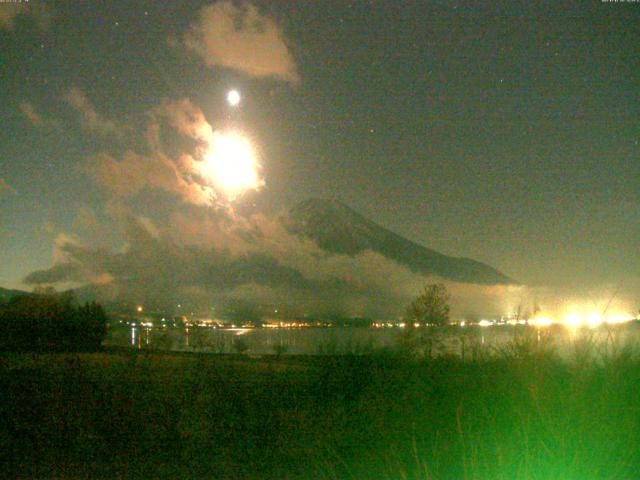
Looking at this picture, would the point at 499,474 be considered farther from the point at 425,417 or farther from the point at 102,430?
the point at 102,430

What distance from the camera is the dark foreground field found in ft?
28.9

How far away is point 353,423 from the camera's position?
1201cm

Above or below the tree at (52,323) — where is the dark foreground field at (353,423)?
below

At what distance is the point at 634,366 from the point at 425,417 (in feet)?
12.5

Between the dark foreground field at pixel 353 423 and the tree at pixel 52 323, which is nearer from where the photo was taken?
the dark foreground field at pixel 353 423

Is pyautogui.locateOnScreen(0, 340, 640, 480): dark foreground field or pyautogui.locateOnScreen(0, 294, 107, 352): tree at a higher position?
pyautogui.locateOnScreen(0, 294, 107, 352): tree

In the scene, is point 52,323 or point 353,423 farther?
point 52,323

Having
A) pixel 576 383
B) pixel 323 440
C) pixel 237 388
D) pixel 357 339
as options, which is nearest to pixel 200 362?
pixel 237 388

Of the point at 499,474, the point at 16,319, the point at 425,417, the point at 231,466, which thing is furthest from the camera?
the point at 16,319

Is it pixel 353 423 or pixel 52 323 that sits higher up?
pixel 52 323

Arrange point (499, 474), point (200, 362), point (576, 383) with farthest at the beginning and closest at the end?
point (200, 362) → point (576, 383) → point (499, 474)

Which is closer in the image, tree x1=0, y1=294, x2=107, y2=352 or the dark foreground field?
the dark foreground field

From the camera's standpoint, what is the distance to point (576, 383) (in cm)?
1081

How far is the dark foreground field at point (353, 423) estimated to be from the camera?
8.82m
